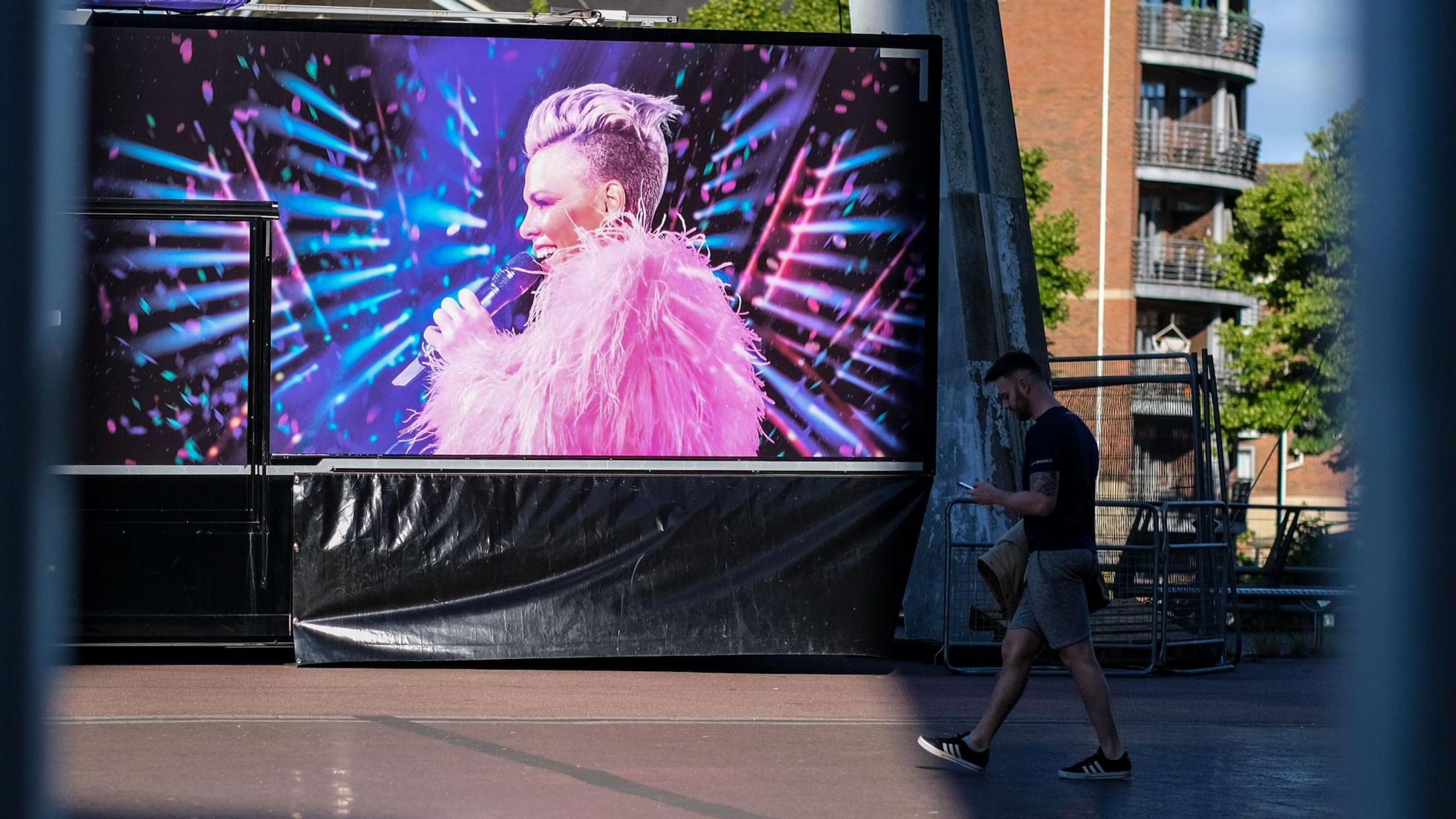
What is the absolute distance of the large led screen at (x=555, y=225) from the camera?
35.6ft

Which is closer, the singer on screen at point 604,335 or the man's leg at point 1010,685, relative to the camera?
the man's leg at point 1010,685

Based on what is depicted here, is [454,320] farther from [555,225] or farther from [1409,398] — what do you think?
[1409,398]

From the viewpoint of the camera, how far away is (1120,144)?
5741 centimetres

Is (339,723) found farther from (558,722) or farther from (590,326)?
(590,326)

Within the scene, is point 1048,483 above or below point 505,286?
below

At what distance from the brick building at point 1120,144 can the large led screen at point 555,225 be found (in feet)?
154

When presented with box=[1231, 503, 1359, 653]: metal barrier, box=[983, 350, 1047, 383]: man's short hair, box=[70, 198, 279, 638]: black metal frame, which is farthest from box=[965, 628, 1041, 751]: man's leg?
box=[70, 198, 279, 638]: black metal frame

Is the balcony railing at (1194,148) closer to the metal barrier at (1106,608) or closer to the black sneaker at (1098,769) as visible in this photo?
the metal barrier at (1106,608)

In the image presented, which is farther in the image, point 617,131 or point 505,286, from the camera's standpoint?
point 617,131

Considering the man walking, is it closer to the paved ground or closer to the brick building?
the paved ground

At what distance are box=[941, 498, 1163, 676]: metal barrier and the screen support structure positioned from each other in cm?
484

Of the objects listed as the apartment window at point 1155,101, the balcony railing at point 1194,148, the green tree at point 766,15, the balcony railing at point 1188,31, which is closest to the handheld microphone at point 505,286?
the green tree at point 766,15

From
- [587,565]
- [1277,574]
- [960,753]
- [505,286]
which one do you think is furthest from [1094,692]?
[1277,574]

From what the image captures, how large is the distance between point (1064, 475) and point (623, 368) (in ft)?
14.5
